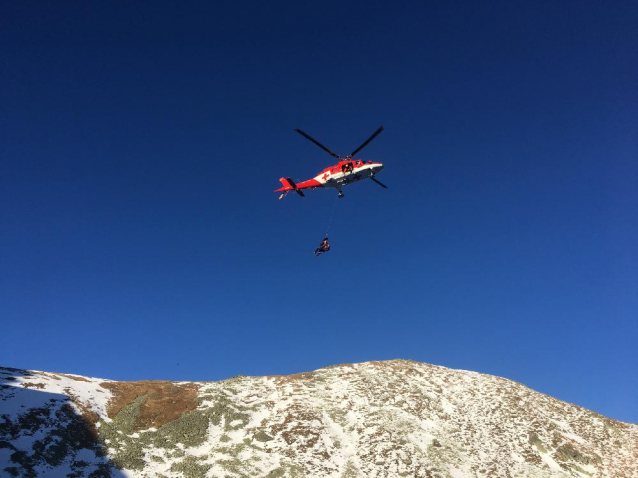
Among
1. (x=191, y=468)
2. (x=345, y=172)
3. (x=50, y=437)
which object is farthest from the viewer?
(x=345, y=172)

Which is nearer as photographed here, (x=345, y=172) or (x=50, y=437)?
(x=50, y=437)

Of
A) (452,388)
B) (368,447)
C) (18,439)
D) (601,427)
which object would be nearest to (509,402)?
(452,388)

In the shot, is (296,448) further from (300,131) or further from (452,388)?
(300,131)

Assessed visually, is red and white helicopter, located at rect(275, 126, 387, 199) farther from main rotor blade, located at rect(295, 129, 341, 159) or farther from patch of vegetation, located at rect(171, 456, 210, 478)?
patch of vegetation, located at rect(171, 456, 210, 478)

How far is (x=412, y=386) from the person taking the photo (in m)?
55.7

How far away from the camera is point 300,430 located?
42625 mm

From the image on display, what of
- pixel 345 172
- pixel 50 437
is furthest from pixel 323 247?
pixel 50 437

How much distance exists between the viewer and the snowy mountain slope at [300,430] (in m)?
34.7

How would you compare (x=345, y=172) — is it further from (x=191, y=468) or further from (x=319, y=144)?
(x=191, y=468)

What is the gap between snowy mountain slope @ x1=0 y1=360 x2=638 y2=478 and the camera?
114 feet

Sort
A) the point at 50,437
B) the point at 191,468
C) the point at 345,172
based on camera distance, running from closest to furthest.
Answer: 1. the point at 50,437
2. the point at 191,468
3. the point at 345,172

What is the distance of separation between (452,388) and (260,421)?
29.3 m

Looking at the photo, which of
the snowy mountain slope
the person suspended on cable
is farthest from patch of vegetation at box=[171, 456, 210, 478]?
the person suspended on cable

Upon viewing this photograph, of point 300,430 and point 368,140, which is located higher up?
point 368,140
